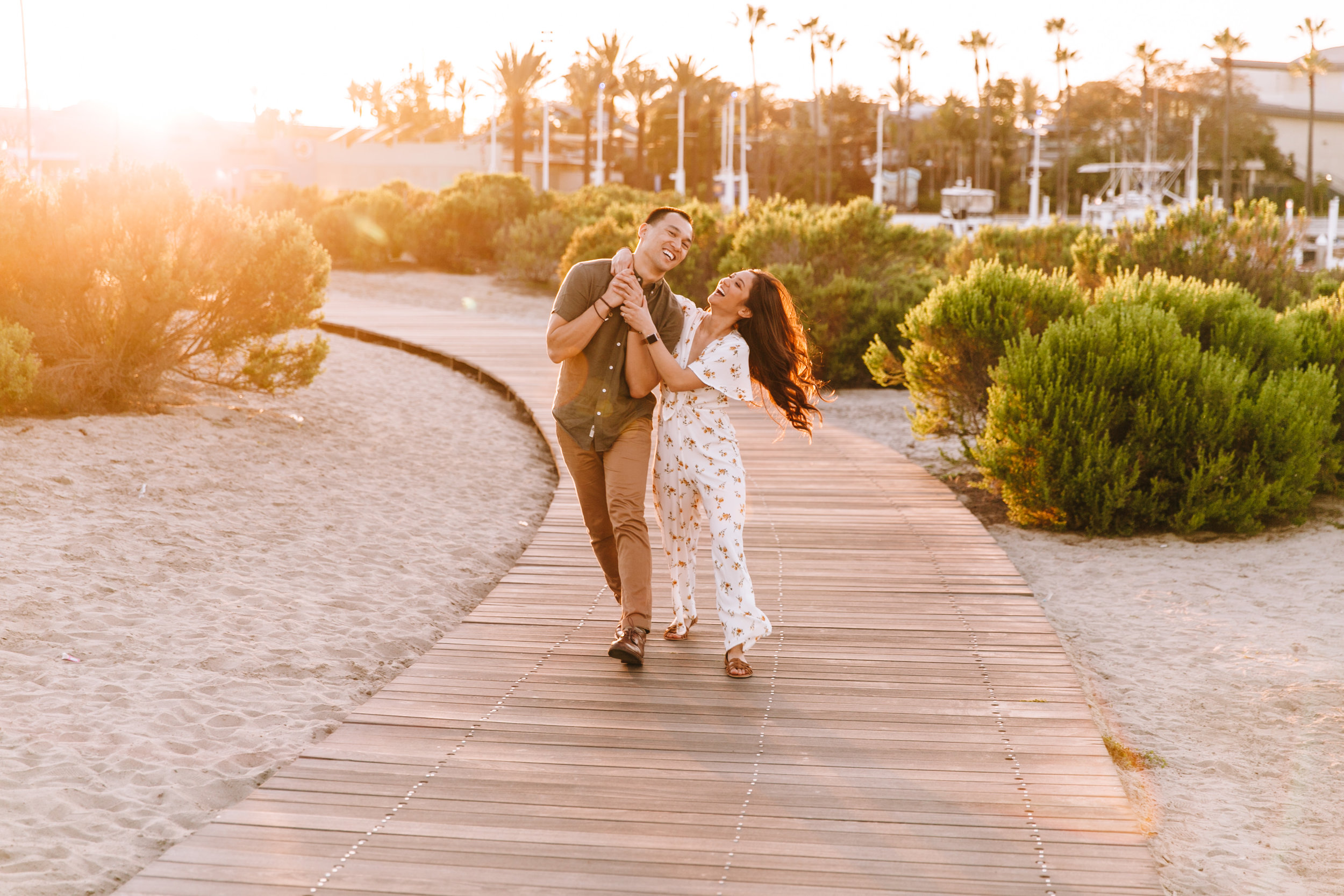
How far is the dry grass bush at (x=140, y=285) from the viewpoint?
935 cm

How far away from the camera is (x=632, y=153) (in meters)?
72.9

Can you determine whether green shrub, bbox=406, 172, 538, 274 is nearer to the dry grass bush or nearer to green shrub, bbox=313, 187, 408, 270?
green shrub, bbox=313, 187, 408, 270

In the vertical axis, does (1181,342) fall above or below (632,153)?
below

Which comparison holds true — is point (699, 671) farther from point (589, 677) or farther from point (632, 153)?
point (632, 153)

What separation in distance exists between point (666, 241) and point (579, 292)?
372mm

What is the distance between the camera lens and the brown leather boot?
15.1 ft

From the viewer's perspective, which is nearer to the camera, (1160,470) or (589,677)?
(589,677)

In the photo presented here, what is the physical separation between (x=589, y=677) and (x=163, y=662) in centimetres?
190

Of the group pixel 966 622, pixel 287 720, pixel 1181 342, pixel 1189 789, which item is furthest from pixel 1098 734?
pixel 1181 342

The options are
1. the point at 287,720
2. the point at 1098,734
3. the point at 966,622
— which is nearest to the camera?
the point at 1098,734

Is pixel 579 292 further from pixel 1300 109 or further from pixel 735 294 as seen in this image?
pixel 1300 109

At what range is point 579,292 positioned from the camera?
14.4ft

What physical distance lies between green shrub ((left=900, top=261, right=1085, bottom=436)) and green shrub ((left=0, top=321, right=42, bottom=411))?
6984mm

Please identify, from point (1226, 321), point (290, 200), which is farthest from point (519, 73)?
point (1226, 321)
